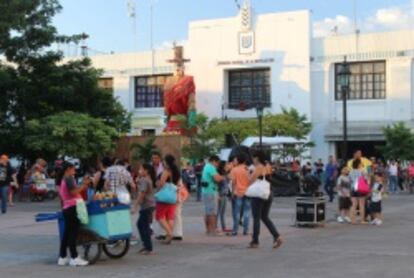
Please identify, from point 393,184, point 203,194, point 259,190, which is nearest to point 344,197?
point 203,194

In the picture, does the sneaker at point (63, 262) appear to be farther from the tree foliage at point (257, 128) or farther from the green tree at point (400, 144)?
the green tree at point (400, 144)

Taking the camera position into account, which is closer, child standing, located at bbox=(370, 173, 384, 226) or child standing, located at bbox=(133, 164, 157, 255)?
child standing, located at bbox=(133, 164, 157, 255)

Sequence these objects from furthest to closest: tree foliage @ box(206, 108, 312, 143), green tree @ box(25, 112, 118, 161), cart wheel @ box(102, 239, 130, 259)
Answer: tree foliage @ box(206, 108, 312, 143), green tree @ box(25, 112, 118, 161), cart wheel @ box(102, 239, 130, 259)

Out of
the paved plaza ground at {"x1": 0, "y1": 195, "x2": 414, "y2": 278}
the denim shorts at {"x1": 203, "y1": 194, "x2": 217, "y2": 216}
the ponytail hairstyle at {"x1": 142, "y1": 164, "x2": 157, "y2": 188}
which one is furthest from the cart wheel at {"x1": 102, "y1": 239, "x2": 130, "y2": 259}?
the denim shorts at {"x1": 203, "y1": 194, "x2": 217, "y2": 216}

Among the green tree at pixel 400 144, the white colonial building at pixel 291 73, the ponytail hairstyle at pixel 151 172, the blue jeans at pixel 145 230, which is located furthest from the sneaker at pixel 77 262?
the white colonial building at pixel 291 73

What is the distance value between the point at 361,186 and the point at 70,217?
8.81 metres

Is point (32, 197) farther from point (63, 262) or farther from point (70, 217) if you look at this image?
point (70, 217)

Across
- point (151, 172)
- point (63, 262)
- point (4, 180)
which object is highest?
point (151, 172)

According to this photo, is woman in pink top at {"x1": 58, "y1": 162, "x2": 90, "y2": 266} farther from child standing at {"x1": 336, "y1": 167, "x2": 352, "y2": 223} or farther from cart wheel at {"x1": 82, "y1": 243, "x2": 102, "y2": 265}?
child standing at {"x1": 336, "y1": 167, "x2": 352, "y2": 223}

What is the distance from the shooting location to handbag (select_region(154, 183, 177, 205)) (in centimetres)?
1362

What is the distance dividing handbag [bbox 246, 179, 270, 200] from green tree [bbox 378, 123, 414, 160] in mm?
30621

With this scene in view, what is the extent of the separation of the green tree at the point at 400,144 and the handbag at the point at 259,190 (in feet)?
100

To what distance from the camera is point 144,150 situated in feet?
121

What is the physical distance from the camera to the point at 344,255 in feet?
40.2
